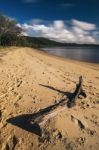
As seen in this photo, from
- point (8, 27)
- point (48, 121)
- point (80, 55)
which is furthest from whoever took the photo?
point (80, 55)

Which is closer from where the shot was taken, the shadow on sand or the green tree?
the shadow on sand

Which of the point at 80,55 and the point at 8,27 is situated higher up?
the point at 8,27

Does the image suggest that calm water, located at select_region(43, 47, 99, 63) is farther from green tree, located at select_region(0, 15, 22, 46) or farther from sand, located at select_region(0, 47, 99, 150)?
sand, located at select_region(0, 47, 99, 150)

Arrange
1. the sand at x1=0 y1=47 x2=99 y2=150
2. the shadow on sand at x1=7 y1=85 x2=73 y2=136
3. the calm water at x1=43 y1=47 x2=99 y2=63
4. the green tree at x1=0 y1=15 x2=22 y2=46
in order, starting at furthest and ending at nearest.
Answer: the green tree at x1=0 y1=15 x2=22 y2=46, the calm water at x1=43 y1=47 x2=99 y2=63, the shadow on sand at x1=7 y1=85 x2=73 y2=136, the sand at x1=0 y1=47 x2=99 y2=150

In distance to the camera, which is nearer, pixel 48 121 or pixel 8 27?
pixel 48 121

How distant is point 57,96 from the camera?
10.1 m

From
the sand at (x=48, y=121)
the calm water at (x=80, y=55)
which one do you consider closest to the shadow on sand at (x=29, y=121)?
the sand at (x=48, y=121)

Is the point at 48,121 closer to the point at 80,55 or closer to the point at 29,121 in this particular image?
the point at 29,121

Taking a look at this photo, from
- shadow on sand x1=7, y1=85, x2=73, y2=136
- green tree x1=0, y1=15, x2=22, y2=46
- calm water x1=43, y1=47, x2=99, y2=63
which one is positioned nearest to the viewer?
shadow on sand x1=7, y1=85, x2=73, y2=136

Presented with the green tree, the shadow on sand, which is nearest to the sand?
the shadow on sand

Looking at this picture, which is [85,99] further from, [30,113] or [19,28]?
[19,28]

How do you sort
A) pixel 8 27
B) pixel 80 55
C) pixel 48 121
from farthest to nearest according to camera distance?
1. pixel 80 55
2. pixel 8 27
3. pixel 48 121

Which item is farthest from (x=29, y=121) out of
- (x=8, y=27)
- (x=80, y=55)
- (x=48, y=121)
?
(x=80, y=55)

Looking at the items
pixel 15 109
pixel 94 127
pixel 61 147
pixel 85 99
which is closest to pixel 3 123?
pixel 15 109
